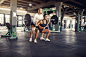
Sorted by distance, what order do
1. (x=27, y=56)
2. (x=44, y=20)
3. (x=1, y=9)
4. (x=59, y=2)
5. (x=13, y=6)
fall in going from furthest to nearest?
(x=1, y=9)
(x=59, y=2)
(x=13, y=6)
(x=44, y=20)
(x=27, y=56)

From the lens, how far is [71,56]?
1766mm

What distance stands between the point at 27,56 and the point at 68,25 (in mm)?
18317

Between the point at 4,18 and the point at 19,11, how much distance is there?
2.38 meters

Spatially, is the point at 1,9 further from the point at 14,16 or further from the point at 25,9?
the point at 14,16

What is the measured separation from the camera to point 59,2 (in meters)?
7.99

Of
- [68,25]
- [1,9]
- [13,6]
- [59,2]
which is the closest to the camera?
[13,6]

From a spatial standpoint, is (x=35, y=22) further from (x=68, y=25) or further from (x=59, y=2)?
(x=68, y=25)

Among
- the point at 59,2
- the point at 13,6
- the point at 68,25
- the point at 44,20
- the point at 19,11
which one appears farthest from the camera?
the point at 68,25

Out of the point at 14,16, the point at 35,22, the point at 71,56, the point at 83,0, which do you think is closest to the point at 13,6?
the point at 14,16

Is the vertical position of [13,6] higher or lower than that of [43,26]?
higher

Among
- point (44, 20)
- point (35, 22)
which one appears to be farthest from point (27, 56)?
point (44, 20)

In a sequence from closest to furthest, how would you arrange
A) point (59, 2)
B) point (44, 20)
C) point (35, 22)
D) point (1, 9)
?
point (35, 22) < point (44, 20) < point (59, 2) < point (1, 9)

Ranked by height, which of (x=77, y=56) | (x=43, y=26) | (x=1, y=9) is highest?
(x=1, y=9)

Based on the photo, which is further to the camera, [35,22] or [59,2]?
[59,2]
